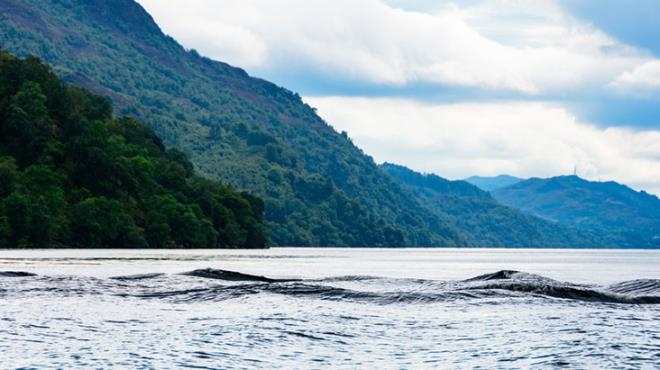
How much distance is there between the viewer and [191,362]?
1012 inches

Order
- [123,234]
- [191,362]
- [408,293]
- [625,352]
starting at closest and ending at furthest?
[191,362], [625,352], [408,293], [123,234]

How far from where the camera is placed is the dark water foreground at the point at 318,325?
1047 inches

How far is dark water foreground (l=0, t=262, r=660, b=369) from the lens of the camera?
26594mm

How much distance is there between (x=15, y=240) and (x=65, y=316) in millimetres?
132218

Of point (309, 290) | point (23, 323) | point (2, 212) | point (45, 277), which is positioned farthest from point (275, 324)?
point (2, 212)

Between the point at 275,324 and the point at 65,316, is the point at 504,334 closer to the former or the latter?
the point at 275,324

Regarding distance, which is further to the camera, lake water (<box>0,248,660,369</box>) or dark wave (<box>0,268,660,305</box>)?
dark wave (<box>0,268,660,305</box>)

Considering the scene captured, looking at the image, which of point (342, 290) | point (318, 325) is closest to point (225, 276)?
point (342, 290)

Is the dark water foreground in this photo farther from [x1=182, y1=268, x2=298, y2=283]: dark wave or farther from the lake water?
[x1=182, y1=268, x2=298, y2=283]: dark wave

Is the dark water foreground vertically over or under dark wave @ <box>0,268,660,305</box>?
under

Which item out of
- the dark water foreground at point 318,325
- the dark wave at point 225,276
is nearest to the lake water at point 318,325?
the dark water foreground at point 318,325

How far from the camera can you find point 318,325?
113 feet

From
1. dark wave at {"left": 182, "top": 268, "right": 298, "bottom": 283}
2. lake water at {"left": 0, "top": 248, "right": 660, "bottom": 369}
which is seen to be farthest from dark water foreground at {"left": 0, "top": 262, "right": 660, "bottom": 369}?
dark wave at {"left": 182, "top": 268, "right": 298, "bottom": 283}

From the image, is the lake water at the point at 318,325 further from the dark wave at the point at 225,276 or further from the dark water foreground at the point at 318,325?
the dark wave at the point at 225,276
